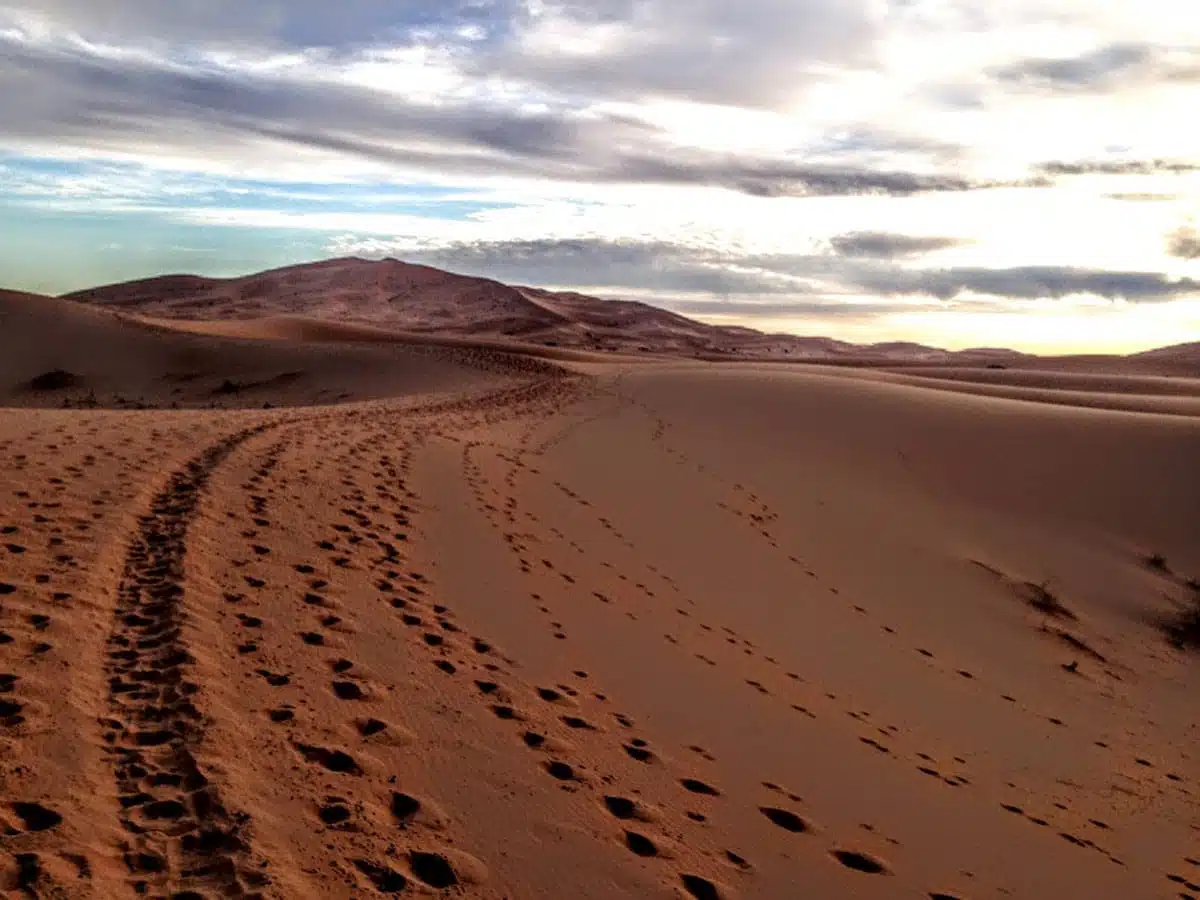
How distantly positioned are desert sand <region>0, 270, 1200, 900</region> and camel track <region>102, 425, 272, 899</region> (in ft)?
0.05

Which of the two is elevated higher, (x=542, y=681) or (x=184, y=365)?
(x=184, y=365)

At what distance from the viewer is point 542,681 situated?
17.2 ft

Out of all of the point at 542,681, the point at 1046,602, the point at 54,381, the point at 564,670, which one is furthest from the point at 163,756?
the point at 54,381

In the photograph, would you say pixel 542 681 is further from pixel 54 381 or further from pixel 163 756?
pixel 54 381

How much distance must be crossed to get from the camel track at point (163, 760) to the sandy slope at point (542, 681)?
2cm

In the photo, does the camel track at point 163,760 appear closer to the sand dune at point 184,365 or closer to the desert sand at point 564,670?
the desert sand at point 564,670

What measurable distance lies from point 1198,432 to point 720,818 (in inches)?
674

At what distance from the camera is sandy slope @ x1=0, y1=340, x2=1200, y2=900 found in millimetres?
3459

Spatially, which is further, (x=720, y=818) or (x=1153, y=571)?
(x=1153, y=571)

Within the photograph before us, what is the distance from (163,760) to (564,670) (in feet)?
7.88

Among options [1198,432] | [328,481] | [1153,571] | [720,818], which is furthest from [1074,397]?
[720,818]

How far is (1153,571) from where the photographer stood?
1257cm

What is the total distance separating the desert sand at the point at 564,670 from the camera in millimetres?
3480

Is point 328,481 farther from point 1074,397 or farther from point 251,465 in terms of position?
point 1074,397
